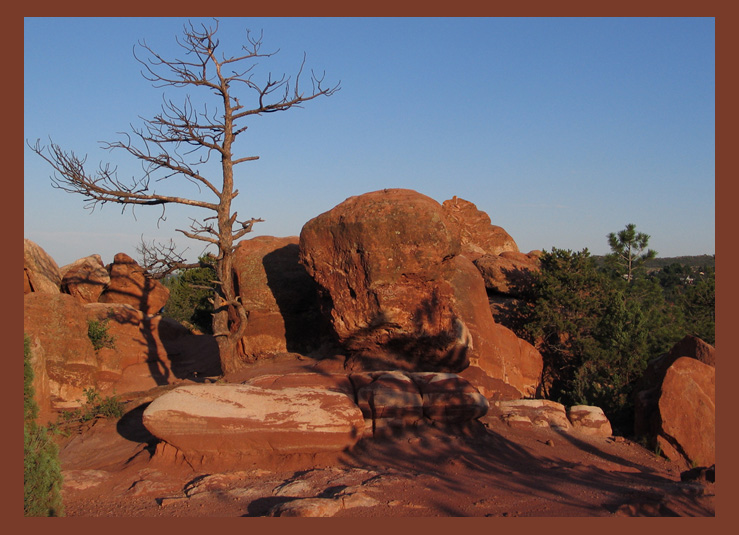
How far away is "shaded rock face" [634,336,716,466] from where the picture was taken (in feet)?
31.6

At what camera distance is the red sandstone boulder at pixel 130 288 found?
2014cm

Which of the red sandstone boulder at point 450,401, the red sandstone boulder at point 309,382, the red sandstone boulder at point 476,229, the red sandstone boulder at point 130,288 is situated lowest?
the red sandstone boulder at point 450,401

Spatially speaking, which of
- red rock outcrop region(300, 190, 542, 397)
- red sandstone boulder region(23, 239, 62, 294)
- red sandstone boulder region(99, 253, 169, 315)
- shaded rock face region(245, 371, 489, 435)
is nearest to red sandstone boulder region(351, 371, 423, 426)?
shaded rock face region(245, 371, 489, 435)

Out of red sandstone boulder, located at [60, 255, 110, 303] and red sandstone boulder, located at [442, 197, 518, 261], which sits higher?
red sandstone boulder, located at [442, 197, 518, 261]

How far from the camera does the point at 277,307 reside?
506 inches

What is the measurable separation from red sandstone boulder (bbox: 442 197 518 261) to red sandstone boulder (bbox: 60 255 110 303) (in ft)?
38.0

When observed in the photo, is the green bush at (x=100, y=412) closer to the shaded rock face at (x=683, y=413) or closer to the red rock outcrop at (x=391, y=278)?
the red rock outcrop at (x=391, y=278)

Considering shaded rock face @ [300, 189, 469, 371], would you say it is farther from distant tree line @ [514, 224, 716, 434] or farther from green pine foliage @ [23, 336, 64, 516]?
green pine foliage @ [23, 336, 64, 516]

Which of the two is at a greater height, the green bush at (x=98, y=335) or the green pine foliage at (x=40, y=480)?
the green bush at (x=98, y=335)

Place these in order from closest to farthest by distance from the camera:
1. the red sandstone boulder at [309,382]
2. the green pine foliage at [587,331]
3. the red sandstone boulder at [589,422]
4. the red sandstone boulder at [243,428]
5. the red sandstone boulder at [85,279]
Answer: the red sandstone boulder at [243,428]
the red sandstone boulder at [309,382]
the red sandstone boulder at [589,422]
the green pine foliage at [587,331]
the red sandstone boulder at [85,279]

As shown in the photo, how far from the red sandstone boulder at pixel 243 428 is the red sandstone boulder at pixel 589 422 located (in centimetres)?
427

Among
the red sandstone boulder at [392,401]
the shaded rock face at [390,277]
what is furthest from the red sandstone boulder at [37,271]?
the red sandstone boulder at [392,401]

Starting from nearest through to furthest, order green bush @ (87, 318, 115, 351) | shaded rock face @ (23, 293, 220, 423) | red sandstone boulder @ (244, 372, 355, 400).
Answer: red sandstone boulder @ (244, 372, 355, 400) < shaded rock face @ (23, 293, 220, 423) < green bush @ (87, 318, 115, 351)

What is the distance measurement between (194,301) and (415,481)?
19.6 meters
